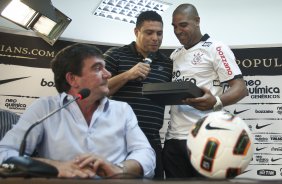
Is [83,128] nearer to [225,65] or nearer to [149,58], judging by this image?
[149,58]

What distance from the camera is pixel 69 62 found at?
1781 mm

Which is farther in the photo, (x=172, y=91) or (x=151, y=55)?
(x=151, y=55)

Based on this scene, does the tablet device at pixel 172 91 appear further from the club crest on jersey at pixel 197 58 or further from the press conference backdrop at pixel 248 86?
the press conference backdrop at pixel 248 86

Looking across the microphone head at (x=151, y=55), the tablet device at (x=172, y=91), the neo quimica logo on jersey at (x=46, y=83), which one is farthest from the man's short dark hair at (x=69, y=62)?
the neo quimica logo on jersey at (x=46, y=83)

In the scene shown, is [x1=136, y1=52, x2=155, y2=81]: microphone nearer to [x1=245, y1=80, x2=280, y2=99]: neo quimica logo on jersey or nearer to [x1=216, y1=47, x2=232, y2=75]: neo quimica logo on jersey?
[x1=216, y1=47, x2=232, y2=75]: neo quimica logo on jersey

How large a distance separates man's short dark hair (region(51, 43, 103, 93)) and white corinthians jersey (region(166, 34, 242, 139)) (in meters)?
0.63

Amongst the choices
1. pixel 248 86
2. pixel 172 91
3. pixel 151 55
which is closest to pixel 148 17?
pixel 151 55

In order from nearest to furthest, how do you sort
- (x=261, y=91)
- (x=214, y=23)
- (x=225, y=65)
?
(x=225, y=65) < (x=261, y=91) < (x=214, y=23)

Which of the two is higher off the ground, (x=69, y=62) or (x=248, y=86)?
(x=69, y=62)

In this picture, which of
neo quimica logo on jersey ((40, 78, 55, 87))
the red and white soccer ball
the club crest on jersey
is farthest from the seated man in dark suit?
neo quimica logo on jersey ((40, 78, 55, 87))

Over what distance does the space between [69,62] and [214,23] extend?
172 cm

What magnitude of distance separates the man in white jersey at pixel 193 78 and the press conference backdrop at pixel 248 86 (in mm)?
581

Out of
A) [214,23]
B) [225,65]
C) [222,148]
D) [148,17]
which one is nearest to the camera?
[222,148]

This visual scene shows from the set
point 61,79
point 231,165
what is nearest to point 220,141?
point 231,165
